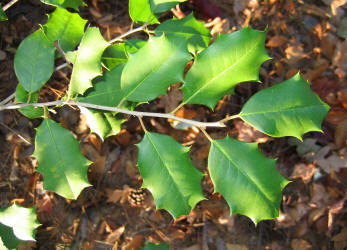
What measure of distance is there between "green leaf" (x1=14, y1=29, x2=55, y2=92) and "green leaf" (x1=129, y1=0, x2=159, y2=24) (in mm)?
391

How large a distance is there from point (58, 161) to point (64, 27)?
1.97ft

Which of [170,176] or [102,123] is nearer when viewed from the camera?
[170,176]

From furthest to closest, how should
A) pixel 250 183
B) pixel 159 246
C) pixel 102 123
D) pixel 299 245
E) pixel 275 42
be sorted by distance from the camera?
1. pixel 275 42
2. pixel 299 245
3. pixel 159 246
4. pixel 102 123
5. pixel 250 183

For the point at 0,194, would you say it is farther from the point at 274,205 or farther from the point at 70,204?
the point at 274,205

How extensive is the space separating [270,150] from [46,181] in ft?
4.64

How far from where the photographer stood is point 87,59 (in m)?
1.17

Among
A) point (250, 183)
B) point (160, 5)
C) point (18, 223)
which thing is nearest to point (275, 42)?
point (160, 5)

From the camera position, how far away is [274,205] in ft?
3.65

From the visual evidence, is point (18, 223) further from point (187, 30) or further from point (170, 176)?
point (187, 30)

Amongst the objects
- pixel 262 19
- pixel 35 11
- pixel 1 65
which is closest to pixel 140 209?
pixel 1 65

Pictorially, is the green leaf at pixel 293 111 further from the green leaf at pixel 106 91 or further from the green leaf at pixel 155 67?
the green leaf at pixel 106 91

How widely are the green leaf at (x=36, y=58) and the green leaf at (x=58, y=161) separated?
0.22 m

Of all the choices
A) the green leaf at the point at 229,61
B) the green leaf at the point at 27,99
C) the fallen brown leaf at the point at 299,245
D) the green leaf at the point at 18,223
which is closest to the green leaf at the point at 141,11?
the green leaf at the point at 229,61

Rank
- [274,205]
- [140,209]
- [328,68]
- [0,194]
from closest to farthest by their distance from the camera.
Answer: [274,205], [0,194], [140,209], [328,68]
